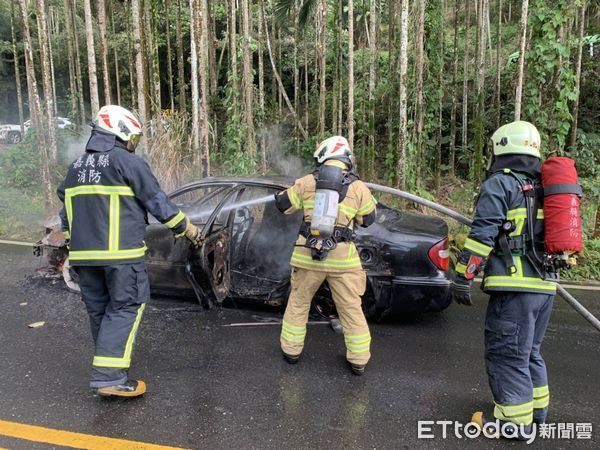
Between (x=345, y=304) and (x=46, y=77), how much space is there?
326 inches

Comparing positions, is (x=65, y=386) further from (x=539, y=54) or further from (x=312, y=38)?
(x=312, y=38)

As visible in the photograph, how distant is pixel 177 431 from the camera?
2844mm

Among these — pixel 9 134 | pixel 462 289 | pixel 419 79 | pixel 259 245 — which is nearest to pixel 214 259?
pixel 259 245

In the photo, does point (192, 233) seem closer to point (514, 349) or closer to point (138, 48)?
point (514, 349)

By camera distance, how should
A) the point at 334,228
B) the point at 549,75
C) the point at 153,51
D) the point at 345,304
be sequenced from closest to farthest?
the point at 334,228 < the point at 345,304 < the point at 549,75 < the point at 153,51

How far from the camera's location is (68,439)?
108 inches

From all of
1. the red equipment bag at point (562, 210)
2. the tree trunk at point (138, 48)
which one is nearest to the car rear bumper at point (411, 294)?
the red equipment bag at point (562, 210)

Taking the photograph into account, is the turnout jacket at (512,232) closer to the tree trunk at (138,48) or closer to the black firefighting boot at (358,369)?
the black firefighting boot at (358,369)

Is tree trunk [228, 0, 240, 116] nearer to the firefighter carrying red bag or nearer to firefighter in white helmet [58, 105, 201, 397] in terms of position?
firefighter in white helmet [58, 105, 201, 397]

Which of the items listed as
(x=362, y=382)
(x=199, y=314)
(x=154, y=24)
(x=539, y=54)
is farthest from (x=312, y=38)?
(x=362, y=382)

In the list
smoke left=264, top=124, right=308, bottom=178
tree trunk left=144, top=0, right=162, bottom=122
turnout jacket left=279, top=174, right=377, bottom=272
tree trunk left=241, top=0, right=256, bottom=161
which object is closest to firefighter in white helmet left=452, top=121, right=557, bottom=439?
turnout jacket left=279, top=174, right=377, bottom=272

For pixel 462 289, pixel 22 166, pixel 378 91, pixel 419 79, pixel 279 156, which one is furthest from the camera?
pixel 279 156

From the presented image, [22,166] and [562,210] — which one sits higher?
[562,210]

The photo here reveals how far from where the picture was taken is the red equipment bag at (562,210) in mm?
2584
